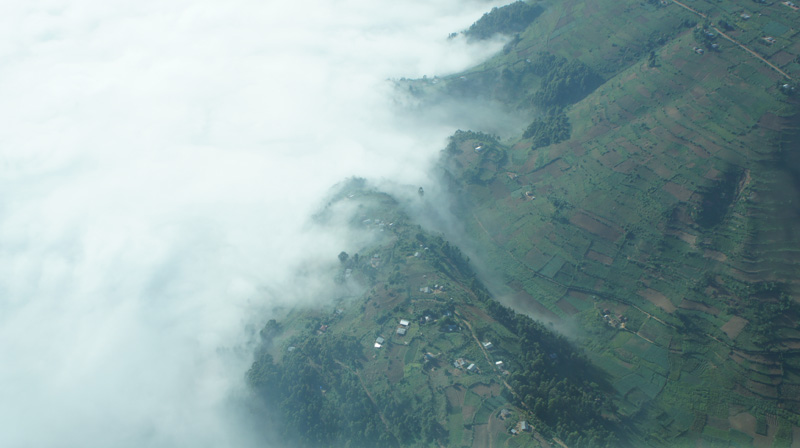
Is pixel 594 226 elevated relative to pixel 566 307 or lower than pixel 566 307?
elevated

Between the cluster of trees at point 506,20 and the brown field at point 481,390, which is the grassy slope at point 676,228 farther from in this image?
the cluster of trees at point 506,20

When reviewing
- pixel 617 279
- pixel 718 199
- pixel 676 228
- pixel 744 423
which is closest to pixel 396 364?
pixel 617 279

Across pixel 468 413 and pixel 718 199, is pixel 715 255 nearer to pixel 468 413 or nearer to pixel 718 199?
pixel 718 199

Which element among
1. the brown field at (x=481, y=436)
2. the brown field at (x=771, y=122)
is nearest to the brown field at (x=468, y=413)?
the brown field at (x=481, y=436)

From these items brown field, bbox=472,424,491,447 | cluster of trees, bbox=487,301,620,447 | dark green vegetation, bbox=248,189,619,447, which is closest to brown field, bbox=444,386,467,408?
dark green vegetation, bbox=248,189,619,447

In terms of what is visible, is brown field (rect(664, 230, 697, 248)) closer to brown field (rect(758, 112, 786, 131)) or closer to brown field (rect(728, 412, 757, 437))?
brown field (rect(758, 112, 786, 131))

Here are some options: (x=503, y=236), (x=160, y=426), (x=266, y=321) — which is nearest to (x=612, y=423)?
(x=503, y=236)

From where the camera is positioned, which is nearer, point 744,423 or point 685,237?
point 744,423

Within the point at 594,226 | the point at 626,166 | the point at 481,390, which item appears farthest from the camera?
the point at 626,166
